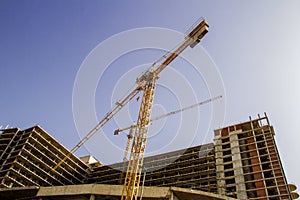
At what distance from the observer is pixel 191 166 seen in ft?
182

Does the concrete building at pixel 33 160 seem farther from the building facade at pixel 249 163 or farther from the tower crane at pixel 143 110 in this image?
the building facade at pixel 249 163

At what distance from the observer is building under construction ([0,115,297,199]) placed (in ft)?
152

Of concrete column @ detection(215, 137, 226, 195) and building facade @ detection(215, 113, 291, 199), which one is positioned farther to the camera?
concrete column @ detection(215, 137, 226, 195)

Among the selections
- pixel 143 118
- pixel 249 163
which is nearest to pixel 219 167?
pixel 249 163

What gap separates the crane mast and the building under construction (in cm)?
875

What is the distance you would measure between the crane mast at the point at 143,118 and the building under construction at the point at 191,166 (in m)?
8.75

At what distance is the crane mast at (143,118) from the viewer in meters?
34.5

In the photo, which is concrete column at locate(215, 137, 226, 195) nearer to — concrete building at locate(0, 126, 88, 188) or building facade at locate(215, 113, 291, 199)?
building facade at locate(215, 113, 291, 199)

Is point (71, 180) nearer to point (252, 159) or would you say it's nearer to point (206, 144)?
point (206, 144)

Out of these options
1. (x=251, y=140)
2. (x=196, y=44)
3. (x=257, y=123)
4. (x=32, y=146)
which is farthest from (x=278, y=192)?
(x=32, y=146)

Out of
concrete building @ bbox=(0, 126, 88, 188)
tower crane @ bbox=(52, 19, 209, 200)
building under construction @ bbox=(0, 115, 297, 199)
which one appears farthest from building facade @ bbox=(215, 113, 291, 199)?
concrete building @ bbox=(0, 126, 88, 188)

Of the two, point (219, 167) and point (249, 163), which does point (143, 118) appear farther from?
point (249, 163)

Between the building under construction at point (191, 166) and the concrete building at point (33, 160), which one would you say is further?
the concrete building at point (33, 160)

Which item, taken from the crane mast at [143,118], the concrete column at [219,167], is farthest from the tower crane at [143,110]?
the concrete column at [219,167]
